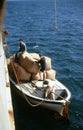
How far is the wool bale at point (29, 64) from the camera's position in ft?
58.7

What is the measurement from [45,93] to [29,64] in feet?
7.22

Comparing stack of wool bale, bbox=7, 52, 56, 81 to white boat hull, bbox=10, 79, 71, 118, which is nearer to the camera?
white boat hull, bbox=10, 79, 71, 118

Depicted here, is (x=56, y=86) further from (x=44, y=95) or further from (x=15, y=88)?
(x=15, y=88)

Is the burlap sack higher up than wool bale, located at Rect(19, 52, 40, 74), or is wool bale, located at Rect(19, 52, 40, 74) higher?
wool bale, located at Rect(19, 52, 40, 74)

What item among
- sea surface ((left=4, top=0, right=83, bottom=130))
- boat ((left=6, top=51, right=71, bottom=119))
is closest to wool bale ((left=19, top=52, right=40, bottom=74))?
boat ((left=6, top=51, right=71, bottom=119))

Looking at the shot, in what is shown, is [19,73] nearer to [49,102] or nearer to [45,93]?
[45,93]

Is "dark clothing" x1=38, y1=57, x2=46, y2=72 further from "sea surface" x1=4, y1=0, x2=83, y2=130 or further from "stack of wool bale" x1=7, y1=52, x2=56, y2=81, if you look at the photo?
"sea surface" x1=4, y1=0, x2=83, y2=130

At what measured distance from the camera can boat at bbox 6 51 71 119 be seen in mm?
15883

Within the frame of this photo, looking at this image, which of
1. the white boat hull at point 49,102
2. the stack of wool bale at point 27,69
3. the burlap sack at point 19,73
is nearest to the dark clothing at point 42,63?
the stack of wool bale at point 27,69

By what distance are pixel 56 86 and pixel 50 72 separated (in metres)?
1.27

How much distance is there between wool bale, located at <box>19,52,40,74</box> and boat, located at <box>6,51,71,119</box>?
197 millimetres

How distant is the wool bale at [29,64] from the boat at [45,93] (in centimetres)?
20

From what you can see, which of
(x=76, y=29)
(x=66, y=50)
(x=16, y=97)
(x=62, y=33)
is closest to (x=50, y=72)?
(x=16, y=97)

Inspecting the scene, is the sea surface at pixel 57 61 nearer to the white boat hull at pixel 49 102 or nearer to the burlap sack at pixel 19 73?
the white boat hull at pixel 49 102
